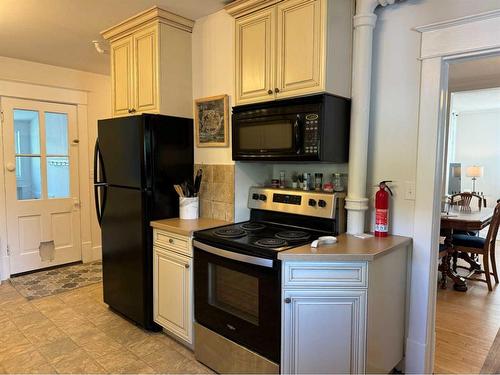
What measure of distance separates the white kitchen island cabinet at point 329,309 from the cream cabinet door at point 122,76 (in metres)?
2.04

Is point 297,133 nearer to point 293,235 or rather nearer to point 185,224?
point 293,235

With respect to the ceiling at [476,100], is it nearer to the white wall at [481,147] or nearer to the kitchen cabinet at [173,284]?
the white wall at [481,147]

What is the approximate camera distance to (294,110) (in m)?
2.12

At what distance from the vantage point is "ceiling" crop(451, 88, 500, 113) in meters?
5.09

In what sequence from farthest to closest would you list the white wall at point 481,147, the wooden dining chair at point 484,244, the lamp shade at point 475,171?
the white wall at point 481,147, the lamp shade at point 475,171, the wooden dining chair at point 484,244

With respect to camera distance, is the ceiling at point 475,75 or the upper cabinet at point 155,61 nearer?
the upper cabinet at point 155,61

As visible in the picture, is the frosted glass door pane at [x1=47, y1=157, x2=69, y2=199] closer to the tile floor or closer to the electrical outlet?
the tile floor

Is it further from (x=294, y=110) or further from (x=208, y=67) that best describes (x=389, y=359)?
(x=208, y=67)

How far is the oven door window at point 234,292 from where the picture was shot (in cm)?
197

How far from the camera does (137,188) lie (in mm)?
2639

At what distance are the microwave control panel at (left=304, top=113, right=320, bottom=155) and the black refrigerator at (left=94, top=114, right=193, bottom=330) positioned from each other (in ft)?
3.72

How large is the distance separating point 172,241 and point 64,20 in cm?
192

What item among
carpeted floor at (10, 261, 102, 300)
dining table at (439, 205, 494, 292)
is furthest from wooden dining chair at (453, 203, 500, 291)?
carpeted floor at (10, 261, 102, 300)

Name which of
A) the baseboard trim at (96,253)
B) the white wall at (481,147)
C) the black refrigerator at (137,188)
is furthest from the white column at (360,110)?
the white wall at (481,147)
